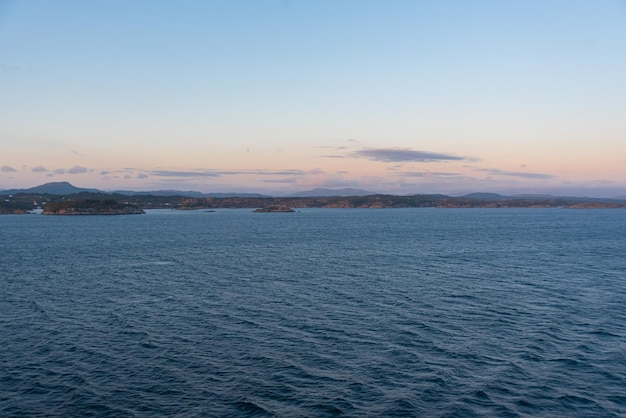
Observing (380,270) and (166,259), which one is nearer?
(380,270)

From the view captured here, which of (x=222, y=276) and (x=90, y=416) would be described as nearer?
(x=90, y=416)

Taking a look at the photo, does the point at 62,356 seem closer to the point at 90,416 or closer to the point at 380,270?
the point at 90,416

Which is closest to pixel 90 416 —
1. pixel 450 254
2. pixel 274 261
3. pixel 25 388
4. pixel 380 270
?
pixel 25 388

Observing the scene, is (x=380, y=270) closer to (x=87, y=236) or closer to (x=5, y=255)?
(x=5, y=255)

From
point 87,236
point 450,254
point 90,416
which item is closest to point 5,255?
point 87,236

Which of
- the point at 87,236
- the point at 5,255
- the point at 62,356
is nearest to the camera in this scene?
the point at 62,356

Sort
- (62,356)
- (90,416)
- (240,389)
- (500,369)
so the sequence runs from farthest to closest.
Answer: (62,356) < (500,369) < (240,389) < (90,416)
